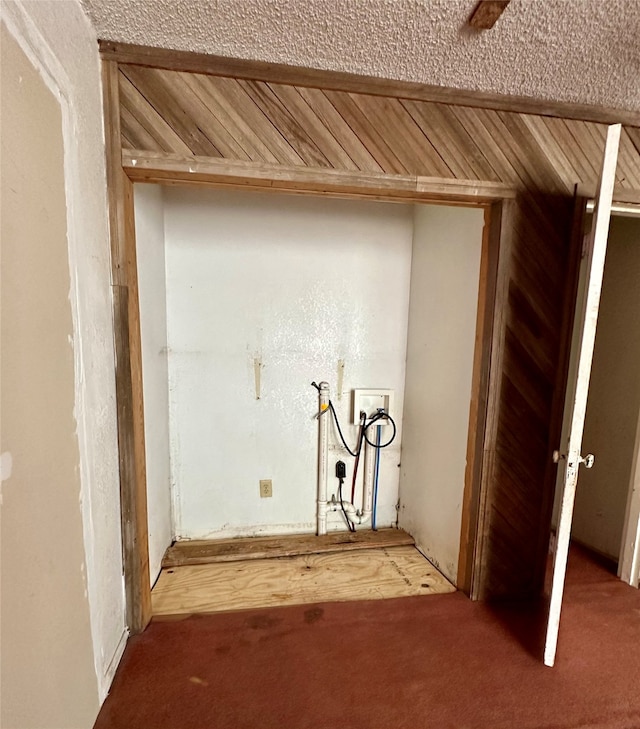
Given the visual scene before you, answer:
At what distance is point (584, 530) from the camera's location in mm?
2418

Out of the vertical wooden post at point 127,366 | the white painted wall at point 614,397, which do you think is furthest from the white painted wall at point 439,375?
the vertical wooden post at point 127,366

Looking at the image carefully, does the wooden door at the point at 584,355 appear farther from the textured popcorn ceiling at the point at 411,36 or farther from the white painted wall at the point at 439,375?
the white painted wall at the point at 439,375

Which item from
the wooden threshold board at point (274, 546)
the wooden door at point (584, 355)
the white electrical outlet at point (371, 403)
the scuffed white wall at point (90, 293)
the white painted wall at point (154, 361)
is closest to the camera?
the scuffed white wall at point (90, 293)

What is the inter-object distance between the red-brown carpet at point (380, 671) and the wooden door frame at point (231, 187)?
288 millimetres

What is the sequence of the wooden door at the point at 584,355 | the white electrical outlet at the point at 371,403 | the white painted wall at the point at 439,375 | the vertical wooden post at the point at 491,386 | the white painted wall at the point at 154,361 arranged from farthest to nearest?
the white electrical outlet at the point at 371,403 → the white painted wall at the point at 439,375 → the white painted wall at the point at 154,361 → the vertical wooden post at the point at 491,386 → the wooden door at the point at 584,355

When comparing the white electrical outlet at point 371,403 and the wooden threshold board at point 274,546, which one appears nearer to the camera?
the wooden threshold board at point 274,546

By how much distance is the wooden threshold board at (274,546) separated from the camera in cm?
217

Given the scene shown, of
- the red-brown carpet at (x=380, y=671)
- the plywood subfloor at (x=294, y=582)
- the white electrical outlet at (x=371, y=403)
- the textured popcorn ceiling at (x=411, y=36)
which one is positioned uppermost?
the textured popcorn ceiling at (x=411, y=36)

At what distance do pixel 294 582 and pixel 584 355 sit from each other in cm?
179

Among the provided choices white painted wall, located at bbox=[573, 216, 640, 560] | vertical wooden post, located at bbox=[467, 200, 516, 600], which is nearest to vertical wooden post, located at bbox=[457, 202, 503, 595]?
vertical wooden post, located at bbox=[467, 200, 516, 600]

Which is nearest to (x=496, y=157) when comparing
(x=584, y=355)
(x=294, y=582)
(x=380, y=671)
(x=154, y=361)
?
(x=584, y=355)

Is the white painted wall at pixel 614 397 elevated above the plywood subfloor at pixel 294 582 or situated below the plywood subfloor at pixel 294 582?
above

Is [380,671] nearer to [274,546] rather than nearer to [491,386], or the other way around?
[274,546]

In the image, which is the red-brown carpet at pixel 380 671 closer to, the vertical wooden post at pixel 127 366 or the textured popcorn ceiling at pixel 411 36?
the vertical wooden post at pixel 127 366
